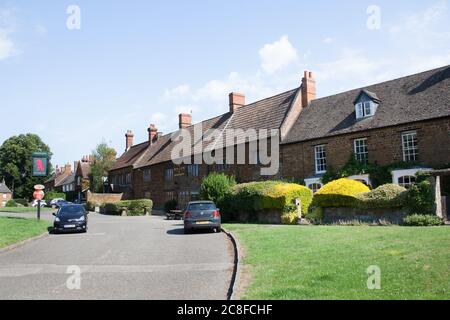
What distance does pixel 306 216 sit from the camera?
23078 mm

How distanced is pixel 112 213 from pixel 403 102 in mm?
29397

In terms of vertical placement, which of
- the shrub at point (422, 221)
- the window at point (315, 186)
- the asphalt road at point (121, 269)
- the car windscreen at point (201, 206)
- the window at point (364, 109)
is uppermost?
the window at point (364, 109)

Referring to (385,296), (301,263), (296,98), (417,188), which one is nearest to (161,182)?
(296,98)

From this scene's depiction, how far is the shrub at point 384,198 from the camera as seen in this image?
1895 centimetres

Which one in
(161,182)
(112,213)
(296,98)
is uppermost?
(296,98)

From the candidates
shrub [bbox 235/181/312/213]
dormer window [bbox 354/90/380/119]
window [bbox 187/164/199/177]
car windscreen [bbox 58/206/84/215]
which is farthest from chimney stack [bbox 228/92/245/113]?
car windscreen [bbox 58/206/84/215]

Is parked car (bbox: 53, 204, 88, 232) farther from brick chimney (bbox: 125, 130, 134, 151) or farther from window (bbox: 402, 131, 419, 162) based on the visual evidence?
brick chimney (bbox: 125, 130, 134, 151)

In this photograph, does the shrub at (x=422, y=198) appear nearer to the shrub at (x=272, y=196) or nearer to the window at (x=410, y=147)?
the window at (x=410, y=147)

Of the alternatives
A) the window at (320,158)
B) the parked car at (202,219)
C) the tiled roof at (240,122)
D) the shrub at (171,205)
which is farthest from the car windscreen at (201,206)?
the shrub at (171,205)

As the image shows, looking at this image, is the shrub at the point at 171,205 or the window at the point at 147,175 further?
the window at the point at 147,175

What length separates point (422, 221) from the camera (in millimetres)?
17219

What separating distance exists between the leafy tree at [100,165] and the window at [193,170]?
22690 mm

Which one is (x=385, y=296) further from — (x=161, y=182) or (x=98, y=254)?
(x=161, y=182)

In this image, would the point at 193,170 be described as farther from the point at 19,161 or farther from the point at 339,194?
the point at 19,161
